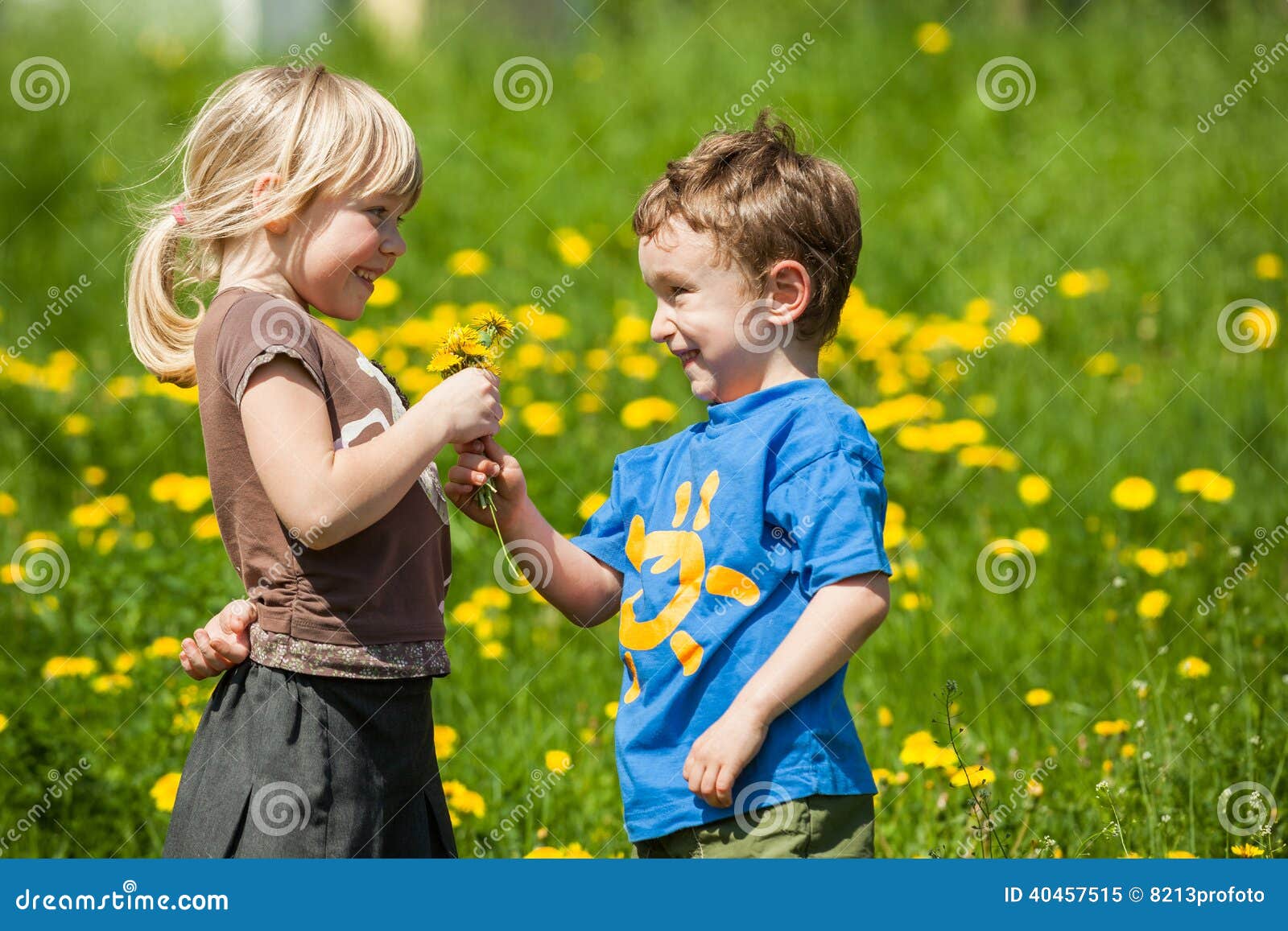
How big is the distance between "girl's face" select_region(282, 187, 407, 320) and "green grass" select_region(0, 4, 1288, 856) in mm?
516

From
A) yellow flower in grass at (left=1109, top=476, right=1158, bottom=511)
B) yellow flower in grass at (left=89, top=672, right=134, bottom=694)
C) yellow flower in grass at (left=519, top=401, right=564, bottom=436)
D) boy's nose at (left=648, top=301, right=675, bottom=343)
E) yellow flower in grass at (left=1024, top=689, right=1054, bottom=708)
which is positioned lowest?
yellow flower in grass at (left=89, top=672, right=134, bottom=694)

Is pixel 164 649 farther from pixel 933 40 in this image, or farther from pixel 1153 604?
pixel 933 40

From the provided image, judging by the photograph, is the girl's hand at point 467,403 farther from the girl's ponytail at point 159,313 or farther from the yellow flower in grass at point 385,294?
the yellow flower in grass at point 385,294

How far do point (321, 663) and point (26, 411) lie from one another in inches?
136

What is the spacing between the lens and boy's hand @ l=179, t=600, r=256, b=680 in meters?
2.09

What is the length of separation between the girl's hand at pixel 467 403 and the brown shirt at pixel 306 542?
5.8 inches

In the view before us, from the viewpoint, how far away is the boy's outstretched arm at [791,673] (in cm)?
192

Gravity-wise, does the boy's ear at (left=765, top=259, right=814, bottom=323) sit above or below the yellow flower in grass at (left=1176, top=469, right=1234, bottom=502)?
below

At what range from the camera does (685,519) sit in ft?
6.89

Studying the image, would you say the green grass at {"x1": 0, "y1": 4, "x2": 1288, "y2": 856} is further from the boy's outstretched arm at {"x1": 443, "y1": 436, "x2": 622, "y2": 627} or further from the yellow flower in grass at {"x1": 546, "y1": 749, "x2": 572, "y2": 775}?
the boy's outstretched arm at {"x1": 443, "y1": 436, "x2": 622, "y2": 627}

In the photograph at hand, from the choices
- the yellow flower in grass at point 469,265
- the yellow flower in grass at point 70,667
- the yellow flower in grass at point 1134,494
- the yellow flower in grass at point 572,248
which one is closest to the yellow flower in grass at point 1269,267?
the yellow flower in grass at point 1134,494

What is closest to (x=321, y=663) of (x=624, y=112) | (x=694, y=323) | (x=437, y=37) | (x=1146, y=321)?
(x=694, y=323)

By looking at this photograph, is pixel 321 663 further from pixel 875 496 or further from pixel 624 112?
pixel 624 112

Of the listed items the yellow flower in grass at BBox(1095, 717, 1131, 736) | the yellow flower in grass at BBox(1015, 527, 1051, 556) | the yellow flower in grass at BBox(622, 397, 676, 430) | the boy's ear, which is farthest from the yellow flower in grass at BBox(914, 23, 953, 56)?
the boy's ear
